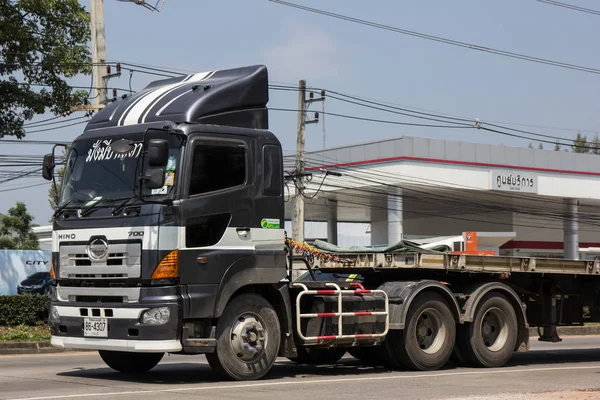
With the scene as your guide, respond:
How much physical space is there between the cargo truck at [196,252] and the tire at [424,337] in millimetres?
28

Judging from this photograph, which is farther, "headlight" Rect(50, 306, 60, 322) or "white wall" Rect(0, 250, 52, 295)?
"white wall" Rect(0, 250, 52, 295)

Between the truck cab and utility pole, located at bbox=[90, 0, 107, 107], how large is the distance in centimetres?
975

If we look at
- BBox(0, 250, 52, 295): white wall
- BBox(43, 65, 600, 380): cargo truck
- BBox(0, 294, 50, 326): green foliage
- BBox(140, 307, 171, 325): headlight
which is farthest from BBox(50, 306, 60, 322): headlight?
BBox(0, 250, 52, 295): white wall

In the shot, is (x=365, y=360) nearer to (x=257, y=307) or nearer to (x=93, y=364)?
(x=257, y=307)

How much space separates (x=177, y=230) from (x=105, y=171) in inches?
50.0

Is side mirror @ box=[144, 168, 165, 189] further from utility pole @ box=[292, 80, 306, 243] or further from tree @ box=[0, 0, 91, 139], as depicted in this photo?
utility pole @ box=[292, 80, 306, 243]

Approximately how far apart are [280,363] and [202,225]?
4376mm

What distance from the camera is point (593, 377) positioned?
12.3 metres

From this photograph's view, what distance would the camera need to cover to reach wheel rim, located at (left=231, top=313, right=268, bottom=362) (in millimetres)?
10875

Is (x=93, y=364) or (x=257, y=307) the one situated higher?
(x=257, y=307)

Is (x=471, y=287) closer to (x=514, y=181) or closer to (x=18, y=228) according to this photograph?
(x=514, y=181)

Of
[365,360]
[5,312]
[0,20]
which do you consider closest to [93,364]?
[365,360]

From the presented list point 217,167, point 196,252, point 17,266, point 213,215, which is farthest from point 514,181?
point 196,252

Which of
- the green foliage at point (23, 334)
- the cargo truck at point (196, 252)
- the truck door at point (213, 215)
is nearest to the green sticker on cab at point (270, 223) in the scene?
the cargo truck at point (196, 252)
